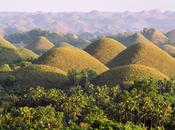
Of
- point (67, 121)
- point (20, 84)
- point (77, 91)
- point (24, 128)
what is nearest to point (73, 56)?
point (20, 84)

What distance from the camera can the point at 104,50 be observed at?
165 m

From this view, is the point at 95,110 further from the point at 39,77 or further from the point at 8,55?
the point at 8,55

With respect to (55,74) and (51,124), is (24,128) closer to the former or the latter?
(51,124)

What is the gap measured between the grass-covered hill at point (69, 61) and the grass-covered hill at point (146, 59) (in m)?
6.45

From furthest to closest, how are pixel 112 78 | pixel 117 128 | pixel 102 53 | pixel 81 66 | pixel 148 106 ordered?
1. pixel 102 53
2. pixel 81 66
3. pixel 112 78
4. pixel 148 106
5. pixel 117 128

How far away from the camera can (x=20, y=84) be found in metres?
116

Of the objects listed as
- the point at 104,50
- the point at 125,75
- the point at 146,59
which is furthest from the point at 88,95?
the point at 104,50

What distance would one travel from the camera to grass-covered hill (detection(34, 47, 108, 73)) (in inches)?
5497

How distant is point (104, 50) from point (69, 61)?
81.4 feet

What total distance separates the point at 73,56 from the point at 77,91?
53542mm

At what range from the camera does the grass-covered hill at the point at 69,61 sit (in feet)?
458

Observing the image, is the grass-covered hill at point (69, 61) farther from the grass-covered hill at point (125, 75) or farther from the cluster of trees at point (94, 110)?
the cluster of trees at point (94, 110)

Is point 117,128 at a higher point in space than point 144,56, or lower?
higher

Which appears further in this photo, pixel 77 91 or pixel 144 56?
pixel 144 56
